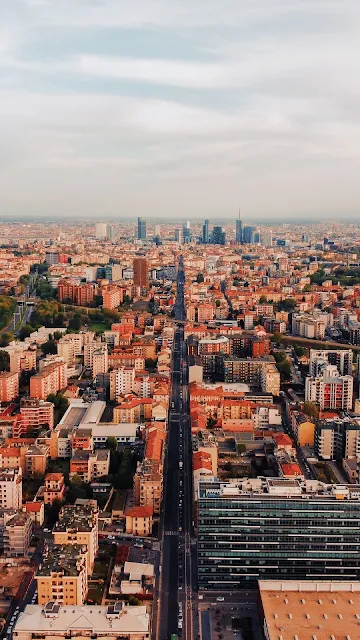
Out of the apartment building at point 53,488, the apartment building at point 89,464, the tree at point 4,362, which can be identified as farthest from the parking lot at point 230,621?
the tree at point 4,362

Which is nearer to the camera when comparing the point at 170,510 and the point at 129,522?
the point at 129,522

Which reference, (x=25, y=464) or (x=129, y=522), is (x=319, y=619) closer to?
(x=129, y=522)

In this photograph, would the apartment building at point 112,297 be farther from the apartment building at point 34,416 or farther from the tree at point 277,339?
the apartment building at point 34,416

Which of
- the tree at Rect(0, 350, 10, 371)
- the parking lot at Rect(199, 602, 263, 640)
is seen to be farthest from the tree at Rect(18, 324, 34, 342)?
the parking lot at Rect(199, 602, 263, 640)

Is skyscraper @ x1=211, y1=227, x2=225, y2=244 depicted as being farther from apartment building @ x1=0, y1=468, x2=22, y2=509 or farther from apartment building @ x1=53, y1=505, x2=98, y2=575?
apartment building @ x1=53, y1=505, x2=98, y2=575

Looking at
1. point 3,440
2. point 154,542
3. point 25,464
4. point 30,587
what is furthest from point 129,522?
point 3,440

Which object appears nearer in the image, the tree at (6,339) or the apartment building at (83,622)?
the apartment building at (83,622)
